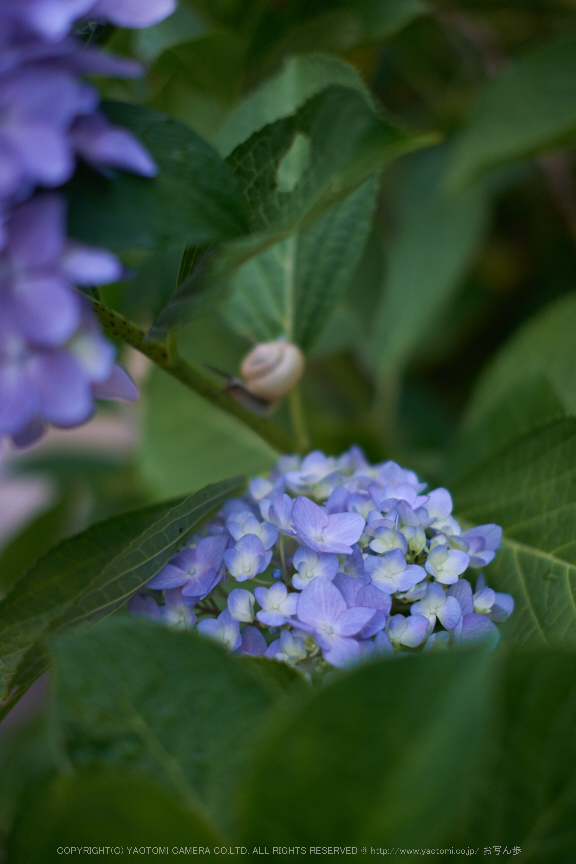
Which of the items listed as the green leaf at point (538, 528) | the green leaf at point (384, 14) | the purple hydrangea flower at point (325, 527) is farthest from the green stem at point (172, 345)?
the green leaf at point (384, 14)

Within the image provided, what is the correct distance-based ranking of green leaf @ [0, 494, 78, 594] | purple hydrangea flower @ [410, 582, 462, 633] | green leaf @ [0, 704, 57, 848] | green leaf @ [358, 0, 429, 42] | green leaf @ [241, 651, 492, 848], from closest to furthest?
green leaf @ [241, 651, 492, 848]
purple hydrangea flower @ [410, 582, 462, 633]
green leaf @ [0, 704, 57, 848]
green leaf @ [358, 0, 429, 42]
green leaf @ [0, 494, 78, 594]

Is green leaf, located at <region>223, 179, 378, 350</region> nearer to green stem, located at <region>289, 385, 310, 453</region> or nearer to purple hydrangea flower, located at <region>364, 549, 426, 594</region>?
green stem, located at <region>289, 385, 310, 453</region>

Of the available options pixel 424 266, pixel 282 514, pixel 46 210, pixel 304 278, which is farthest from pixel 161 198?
pixel 424 266

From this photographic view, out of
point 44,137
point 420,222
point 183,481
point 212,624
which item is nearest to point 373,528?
point 212,624

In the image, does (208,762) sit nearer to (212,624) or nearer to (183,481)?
(212,624)

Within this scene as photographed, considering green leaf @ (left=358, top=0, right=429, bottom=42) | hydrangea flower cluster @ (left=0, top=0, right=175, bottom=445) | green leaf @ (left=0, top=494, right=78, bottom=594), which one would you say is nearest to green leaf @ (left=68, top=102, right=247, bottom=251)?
hydrangea flower cluster @ (left=0, top=0, right=175, bottom=445)
